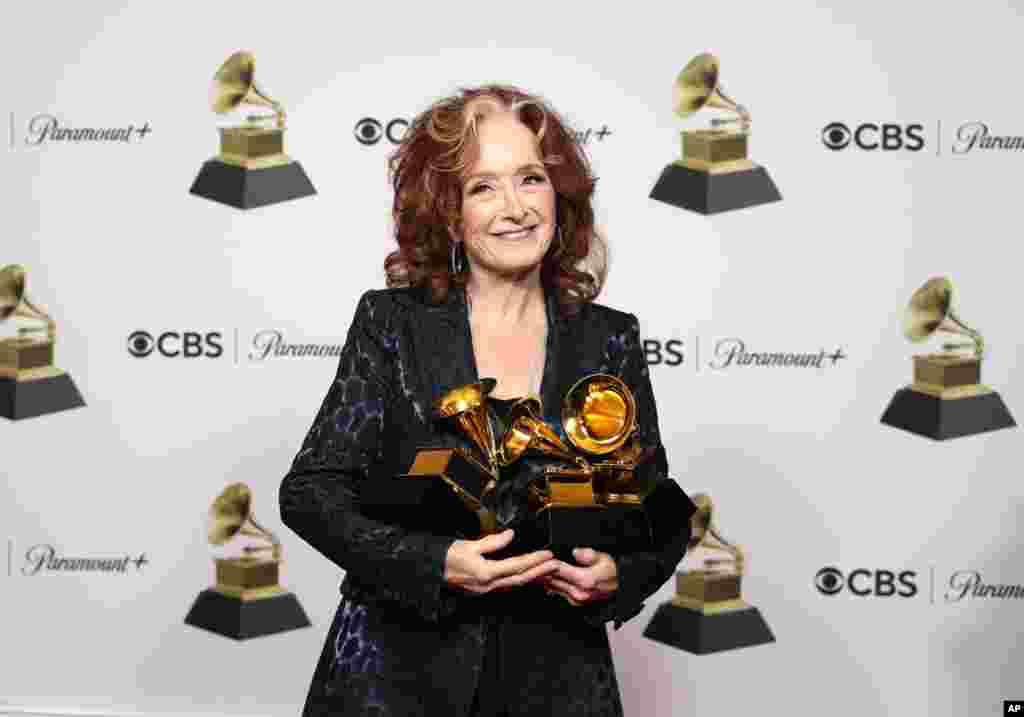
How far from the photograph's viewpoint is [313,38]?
337cm

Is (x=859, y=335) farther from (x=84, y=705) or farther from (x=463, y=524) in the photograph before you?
(x=84, y=705)

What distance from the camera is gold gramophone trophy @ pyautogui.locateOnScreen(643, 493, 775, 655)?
3.35m

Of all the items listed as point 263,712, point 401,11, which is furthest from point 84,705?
point 401,11

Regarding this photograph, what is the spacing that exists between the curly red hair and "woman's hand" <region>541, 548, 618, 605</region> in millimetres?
382

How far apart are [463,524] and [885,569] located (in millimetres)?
2009

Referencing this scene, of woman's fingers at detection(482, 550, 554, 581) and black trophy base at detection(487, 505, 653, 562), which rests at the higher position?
black trophy base at detection(487, 505, 653, 562)

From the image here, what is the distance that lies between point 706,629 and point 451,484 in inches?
79.0

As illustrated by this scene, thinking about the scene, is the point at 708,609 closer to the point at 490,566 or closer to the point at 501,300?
the point at 501,300

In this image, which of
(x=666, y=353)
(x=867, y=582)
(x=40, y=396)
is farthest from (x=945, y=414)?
(x=40, y=396)

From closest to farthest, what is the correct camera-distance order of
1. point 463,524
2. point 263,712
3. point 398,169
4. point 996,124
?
point 463,524 → point 398,169 → point 996,124 → point 263,712

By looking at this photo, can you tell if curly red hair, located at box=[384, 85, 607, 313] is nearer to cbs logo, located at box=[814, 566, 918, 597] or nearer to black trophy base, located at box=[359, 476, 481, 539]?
black trophy base, located at box=[359, 476, 481, 539]

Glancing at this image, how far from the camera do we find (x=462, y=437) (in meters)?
1.64

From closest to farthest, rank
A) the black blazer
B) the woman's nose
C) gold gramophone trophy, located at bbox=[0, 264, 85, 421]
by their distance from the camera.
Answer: the black blazer < the woman's nose < gold gramophone trophy, located at bbox=[0, 264, 85, 421]

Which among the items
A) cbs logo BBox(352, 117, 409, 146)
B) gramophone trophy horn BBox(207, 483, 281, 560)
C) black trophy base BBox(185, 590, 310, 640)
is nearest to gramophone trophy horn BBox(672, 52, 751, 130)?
cbs logo BBox(352, 117, 409, 146)
